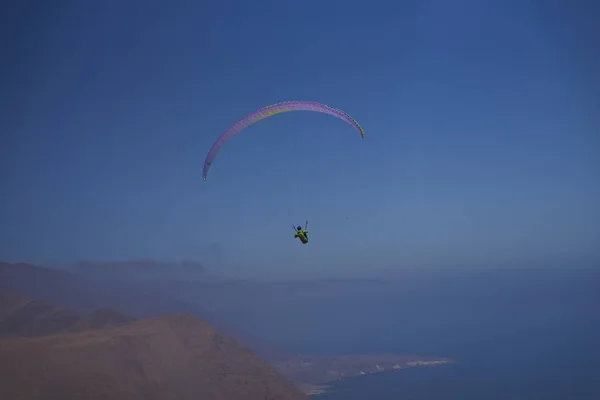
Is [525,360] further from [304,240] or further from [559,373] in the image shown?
[304,240]

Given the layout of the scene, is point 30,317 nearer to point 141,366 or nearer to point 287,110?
point 141,366

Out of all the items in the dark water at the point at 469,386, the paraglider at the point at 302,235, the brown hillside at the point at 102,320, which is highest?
the paraglider at the point at 302,235

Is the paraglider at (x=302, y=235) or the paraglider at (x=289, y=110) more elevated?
the paraglider at (x=289, y=110)

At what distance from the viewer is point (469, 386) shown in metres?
88.8

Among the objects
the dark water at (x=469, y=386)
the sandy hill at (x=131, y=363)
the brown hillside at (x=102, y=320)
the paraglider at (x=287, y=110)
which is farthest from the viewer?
the dark water at (x=469, y=386)

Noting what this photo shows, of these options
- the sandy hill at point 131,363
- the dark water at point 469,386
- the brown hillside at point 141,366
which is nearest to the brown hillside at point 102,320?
the sandy hill at point 131,363

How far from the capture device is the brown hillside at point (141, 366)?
29094mm

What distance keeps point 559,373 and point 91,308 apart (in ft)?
341

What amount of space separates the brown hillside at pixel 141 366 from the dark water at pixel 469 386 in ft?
142

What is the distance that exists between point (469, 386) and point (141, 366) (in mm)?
79559

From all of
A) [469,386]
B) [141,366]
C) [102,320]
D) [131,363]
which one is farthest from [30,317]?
[469,386]

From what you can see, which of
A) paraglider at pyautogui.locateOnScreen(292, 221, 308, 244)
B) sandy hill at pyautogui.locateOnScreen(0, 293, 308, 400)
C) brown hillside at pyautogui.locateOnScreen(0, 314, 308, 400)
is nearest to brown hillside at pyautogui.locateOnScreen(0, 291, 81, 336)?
A: sandy hill at pyautogui.locateOnScreen(0, 293, 308, 400)

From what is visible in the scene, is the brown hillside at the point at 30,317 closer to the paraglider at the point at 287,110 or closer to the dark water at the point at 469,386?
the paraglider at the point at 287,110

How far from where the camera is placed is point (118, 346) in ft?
115
